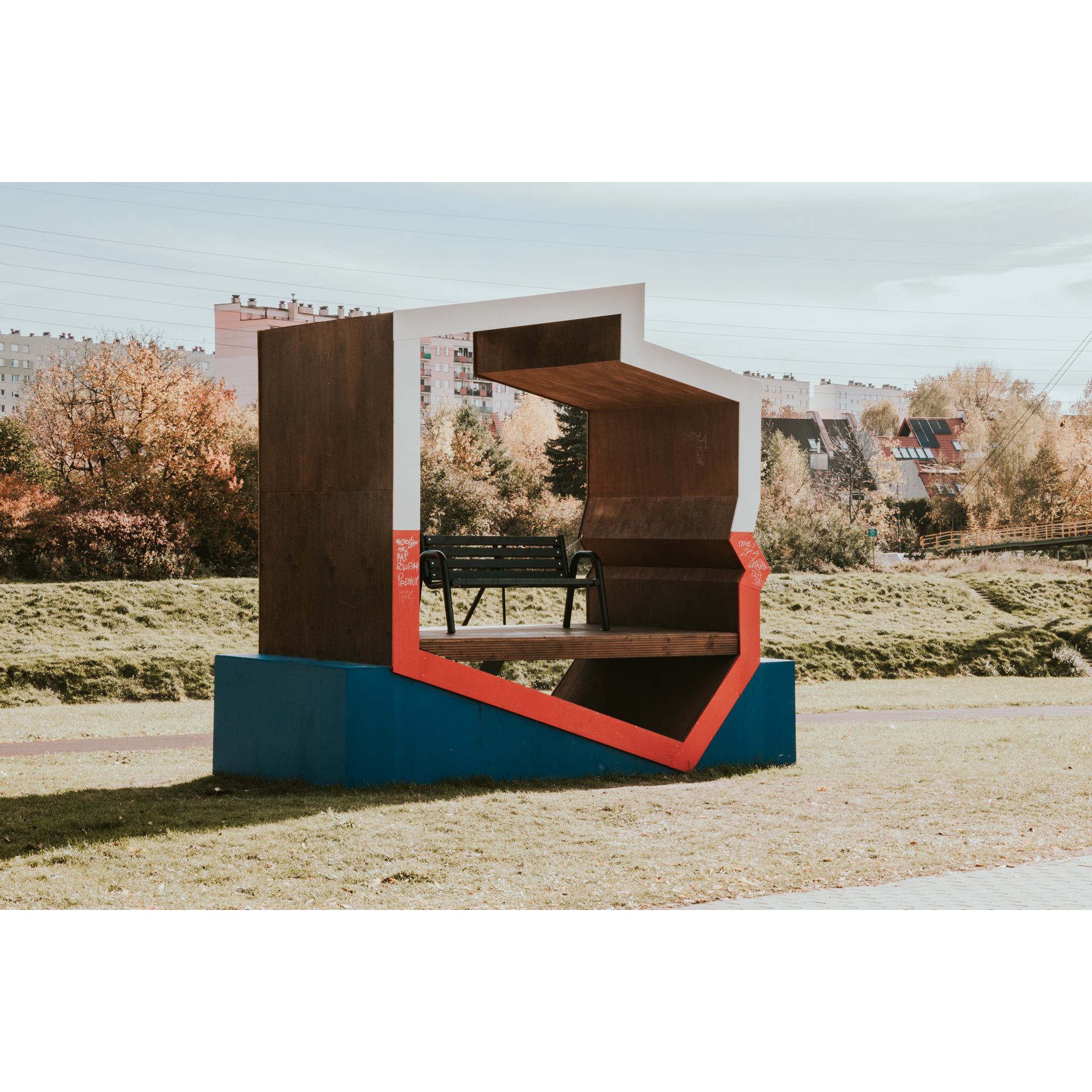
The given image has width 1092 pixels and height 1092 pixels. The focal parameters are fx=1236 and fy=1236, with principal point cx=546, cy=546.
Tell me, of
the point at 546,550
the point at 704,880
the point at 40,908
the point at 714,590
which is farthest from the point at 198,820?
the point at 714,590

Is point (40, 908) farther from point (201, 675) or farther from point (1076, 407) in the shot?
point (1076, 407)

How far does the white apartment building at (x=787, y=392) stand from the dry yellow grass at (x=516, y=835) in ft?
226

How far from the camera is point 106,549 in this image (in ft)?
96.3

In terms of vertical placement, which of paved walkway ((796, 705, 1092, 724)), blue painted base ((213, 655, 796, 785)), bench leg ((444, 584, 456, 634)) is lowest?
paved walkway ((796, 705, 1092, 724))

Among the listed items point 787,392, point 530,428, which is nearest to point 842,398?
point 787,392

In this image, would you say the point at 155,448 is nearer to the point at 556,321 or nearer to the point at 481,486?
the point at 481,486

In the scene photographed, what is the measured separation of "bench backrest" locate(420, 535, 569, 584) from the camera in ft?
35.3

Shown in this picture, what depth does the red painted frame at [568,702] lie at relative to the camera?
9555mm

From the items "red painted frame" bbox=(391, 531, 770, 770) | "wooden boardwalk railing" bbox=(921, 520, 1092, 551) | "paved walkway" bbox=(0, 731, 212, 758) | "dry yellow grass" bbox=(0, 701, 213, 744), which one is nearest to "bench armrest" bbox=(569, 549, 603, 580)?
"red painted frame" bbox=(391, 531, 770, 770)

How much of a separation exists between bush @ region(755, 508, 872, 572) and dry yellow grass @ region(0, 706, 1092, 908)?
28.1 metres

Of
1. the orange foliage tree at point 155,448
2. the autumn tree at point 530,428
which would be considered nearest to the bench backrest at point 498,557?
the orange foliage tree at point 155,448

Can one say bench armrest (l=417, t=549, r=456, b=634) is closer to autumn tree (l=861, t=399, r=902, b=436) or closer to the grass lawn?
the grass lawn

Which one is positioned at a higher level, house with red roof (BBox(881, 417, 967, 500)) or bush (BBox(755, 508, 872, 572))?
house with red roof (BBox(881, 417, 967, 500))

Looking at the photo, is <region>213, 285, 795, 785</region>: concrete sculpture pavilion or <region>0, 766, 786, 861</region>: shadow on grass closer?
<region>0, 766, 786, 861</region>: shadow on grass
